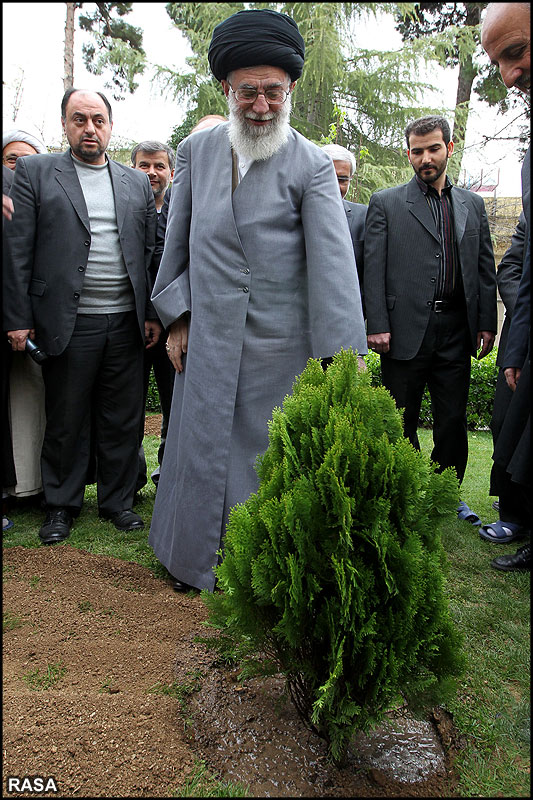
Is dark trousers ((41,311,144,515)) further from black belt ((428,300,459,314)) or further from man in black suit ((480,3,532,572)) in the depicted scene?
man in black suit ((480,3,532,572))

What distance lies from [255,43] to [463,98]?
1515 centimetres

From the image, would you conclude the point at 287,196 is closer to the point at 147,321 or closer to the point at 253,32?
the point at 253,32

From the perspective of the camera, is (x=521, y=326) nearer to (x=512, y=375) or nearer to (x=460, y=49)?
(x=512, y=375)

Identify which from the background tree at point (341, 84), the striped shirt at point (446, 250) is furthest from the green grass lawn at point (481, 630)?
the background tree at point (341, 84)

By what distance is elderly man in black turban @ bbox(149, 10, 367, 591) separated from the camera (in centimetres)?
311

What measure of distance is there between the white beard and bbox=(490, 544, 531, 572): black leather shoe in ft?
8.54

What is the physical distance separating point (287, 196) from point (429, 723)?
236cm

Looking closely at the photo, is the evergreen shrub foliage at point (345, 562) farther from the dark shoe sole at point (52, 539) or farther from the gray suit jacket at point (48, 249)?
the gray suit jacket at point (48, 249)

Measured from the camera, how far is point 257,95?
10.0 feet

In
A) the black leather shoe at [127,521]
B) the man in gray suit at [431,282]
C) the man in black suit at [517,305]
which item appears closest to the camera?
the man in black suit at [517,305]

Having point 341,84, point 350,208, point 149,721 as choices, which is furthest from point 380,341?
point 341,84

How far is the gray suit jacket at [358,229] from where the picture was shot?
15.3 feet

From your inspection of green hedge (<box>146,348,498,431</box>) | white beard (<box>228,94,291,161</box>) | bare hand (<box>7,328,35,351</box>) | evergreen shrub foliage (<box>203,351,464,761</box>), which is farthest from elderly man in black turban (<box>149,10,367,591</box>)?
green hedge (<box>146,348,498,431</box>)

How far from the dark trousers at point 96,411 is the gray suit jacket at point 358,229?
167 centimetres
